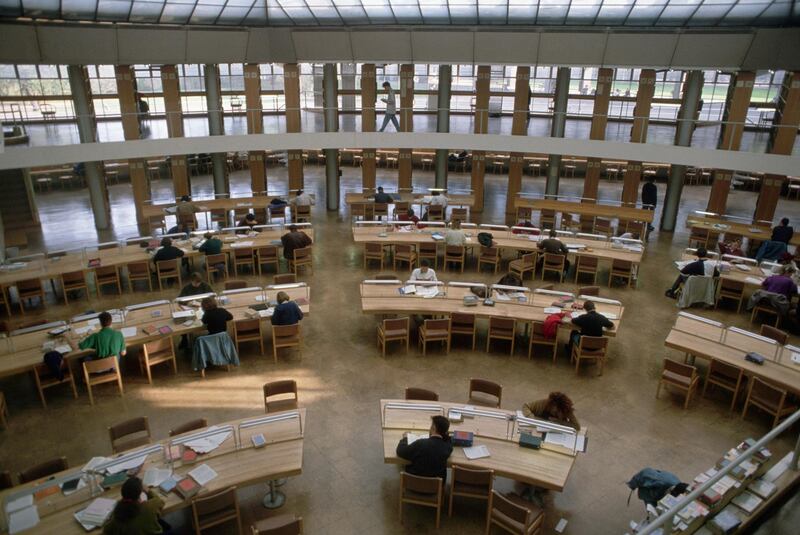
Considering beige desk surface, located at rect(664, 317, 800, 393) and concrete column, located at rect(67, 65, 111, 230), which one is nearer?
beige desk surface, located at rect(664, 317, 800, 393)

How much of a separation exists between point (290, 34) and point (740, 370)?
16546 mm

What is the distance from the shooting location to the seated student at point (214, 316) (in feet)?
36.3

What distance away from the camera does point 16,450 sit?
9.33 metres

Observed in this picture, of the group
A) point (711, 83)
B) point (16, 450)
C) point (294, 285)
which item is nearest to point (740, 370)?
point (294, 285)

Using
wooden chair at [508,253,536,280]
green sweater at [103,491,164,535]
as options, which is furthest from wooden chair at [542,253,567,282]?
green sweater at [103,491,164,535]

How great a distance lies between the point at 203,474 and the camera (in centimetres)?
739

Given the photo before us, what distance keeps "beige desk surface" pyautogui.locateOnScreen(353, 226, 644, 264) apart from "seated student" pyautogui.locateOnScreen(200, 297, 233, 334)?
5.57 metres

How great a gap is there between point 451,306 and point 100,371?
6.64 metres

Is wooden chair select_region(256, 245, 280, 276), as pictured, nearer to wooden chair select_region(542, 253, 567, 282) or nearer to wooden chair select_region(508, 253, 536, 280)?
wooden chair select_region(508, 253, 536, 280)

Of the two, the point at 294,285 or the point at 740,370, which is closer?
the point at 740,370

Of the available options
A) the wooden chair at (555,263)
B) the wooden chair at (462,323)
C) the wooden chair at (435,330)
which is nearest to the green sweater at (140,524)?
the wooden chair at (435,330)

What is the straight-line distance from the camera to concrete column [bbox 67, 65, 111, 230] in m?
17.8

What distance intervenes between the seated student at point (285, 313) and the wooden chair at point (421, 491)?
4779 mm

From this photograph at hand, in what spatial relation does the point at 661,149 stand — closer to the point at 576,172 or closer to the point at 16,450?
the point at 576,172
